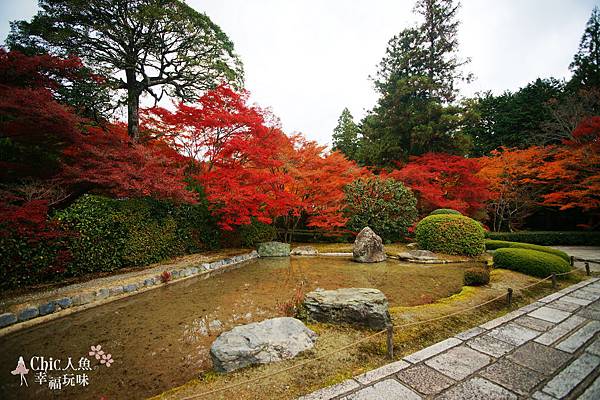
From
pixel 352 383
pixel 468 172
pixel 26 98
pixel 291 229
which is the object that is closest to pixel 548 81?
pixel 468 172

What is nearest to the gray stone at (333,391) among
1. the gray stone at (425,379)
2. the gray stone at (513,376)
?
the gray stone at (425,379)

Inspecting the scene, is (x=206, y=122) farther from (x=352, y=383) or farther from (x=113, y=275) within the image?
(x=352, y=383)

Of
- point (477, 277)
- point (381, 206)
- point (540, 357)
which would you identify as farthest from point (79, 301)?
point (381, 206)

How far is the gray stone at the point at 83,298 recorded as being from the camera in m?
4.93

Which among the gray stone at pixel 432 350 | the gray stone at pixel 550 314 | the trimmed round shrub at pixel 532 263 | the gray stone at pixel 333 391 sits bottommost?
the gray stone at pixel 550 314

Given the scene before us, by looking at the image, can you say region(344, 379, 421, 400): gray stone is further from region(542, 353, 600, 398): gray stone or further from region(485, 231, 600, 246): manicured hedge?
region(485, 231, 600, 246): manicured hedge

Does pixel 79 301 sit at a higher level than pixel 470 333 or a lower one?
lower

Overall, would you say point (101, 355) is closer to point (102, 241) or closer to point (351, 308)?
point (351, 308)

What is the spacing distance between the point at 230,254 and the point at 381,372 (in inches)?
316

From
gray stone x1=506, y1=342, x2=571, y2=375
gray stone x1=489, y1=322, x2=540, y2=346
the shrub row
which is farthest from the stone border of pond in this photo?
gray stone x1=506, y1=342, x2=571, y2=375

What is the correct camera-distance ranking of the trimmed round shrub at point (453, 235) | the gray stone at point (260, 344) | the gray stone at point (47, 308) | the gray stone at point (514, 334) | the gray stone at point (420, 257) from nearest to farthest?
1. the gray stone at point (260, 344)
2. the gray stone at point (514, 334)
3. the gray stone at point (47, 308)
4. the gray stone at point (420, 257)
5. the trimmed round shrub at point (453, 235)

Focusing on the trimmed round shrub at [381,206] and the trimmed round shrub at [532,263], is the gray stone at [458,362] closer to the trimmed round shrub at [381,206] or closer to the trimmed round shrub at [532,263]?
the trimmed round shrub at [532,263]

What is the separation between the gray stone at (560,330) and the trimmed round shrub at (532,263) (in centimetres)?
252

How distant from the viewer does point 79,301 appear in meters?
4.97
